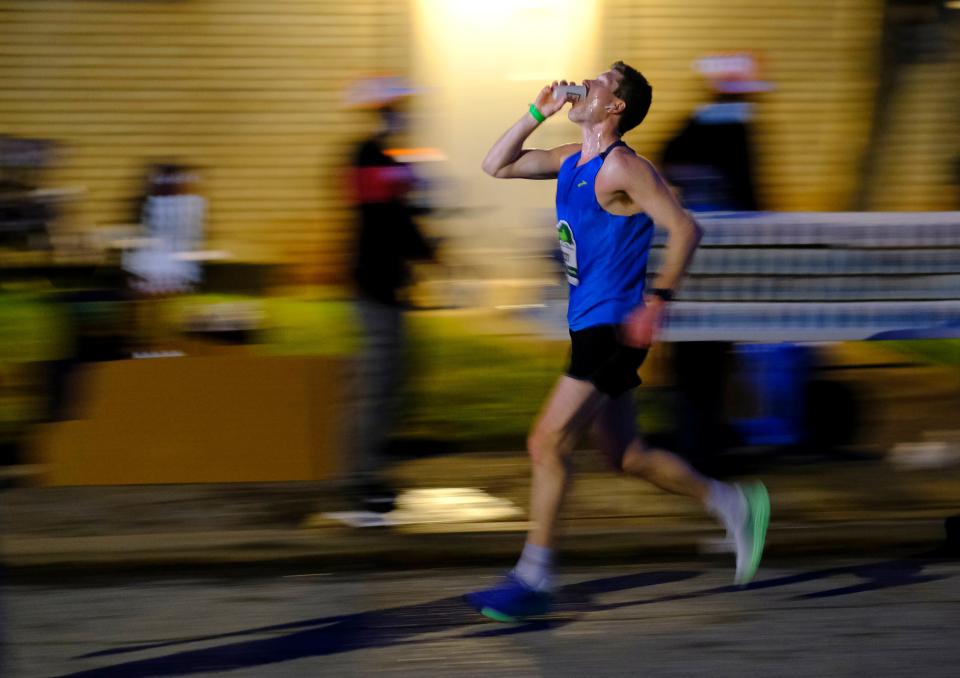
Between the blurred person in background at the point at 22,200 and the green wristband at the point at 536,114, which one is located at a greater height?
the green wristband at the point at 536,114

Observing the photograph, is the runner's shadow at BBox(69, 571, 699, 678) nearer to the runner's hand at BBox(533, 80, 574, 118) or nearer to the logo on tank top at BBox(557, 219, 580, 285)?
the logo on tank top at BBox(557, 219, 580, 285)

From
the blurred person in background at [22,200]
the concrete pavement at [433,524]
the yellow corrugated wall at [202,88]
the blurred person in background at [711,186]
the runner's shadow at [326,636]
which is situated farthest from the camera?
the yellow corrugated wall at [202,88]

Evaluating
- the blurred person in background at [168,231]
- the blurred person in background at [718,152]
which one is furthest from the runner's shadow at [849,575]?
the blurred person in background at [168,231]

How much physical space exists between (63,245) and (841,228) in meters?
6.55

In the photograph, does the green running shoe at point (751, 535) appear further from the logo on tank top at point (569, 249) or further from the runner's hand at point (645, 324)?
the logo on tank top at point (569, 249)

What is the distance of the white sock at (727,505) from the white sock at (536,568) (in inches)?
24.7

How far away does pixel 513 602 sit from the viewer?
15.2ft

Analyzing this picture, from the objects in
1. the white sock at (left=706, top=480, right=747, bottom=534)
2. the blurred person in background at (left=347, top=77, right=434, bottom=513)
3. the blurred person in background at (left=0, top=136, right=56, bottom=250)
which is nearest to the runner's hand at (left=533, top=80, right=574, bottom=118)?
the blurred person in background at (left=347, top=77, right=434, bottom=513)

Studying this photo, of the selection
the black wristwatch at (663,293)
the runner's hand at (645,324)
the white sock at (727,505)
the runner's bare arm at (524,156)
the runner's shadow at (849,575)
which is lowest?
the runner's shadow at (849,575)

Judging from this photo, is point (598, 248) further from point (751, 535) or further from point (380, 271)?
point (380, 271)

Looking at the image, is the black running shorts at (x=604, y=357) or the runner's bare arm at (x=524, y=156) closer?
the black running shorts at (x=604, y=357)

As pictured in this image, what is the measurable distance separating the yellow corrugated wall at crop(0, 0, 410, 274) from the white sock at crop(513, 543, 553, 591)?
7076 mm

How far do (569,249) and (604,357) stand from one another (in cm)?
38

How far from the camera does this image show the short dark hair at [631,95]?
15.0 ft
